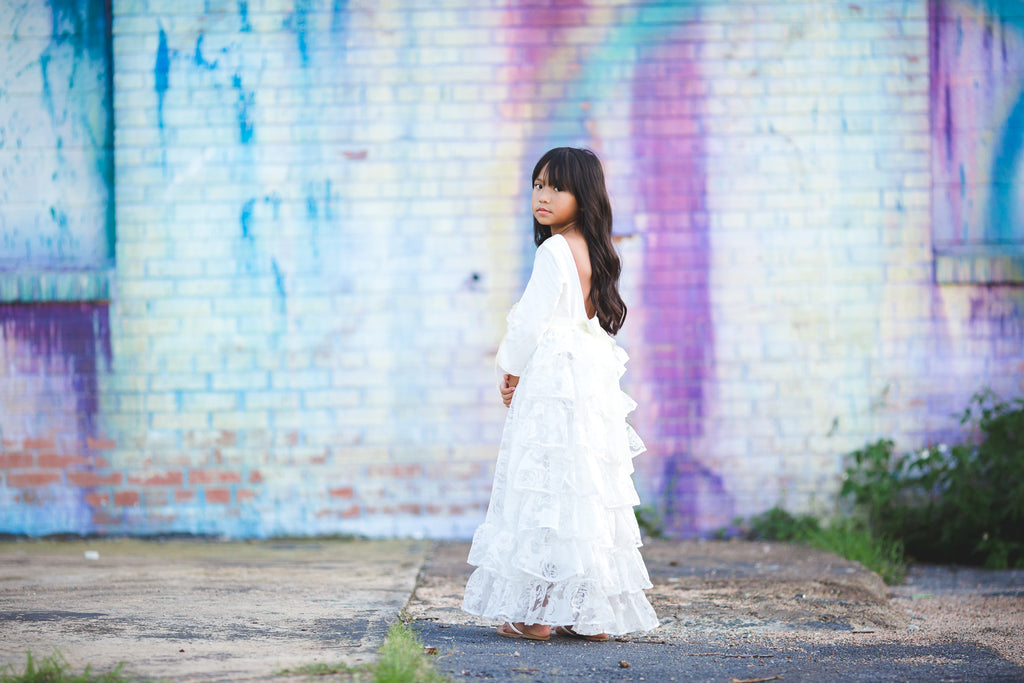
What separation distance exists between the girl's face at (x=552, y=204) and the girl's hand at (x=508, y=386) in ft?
1.89

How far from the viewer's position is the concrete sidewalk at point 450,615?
10.2 ft

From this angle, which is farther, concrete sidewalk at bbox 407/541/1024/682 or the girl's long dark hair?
the girl's long dark hair

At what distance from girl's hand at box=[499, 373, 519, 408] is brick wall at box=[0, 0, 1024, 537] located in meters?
1.97

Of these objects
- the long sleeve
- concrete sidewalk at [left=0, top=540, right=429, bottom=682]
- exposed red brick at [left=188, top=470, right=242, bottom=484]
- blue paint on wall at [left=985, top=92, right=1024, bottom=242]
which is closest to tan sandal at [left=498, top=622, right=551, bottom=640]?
concrete sidewalk at [left=0, top=540, right=429, bottom=682]

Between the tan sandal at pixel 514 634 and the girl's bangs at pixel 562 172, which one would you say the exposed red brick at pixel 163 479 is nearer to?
the tan sandal at pixel 514 634

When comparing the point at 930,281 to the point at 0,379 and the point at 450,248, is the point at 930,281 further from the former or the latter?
the point at 0,379

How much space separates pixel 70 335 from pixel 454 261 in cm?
222

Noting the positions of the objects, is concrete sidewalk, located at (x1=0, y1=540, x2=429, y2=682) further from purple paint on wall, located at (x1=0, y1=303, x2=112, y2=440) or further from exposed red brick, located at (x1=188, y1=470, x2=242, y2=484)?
purple paint on wall, located at (x1=0, y1=303, x2=112, y2=440)

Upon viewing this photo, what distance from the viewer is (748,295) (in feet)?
18.4

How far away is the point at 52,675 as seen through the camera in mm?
2744

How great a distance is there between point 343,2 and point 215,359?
7.07ft

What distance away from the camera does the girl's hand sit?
3529mm

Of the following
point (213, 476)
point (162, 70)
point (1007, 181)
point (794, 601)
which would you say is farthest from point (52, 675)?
point (1007, 181)

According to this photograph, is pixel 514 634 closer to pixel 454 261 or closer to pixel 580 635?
pixel 580 635
